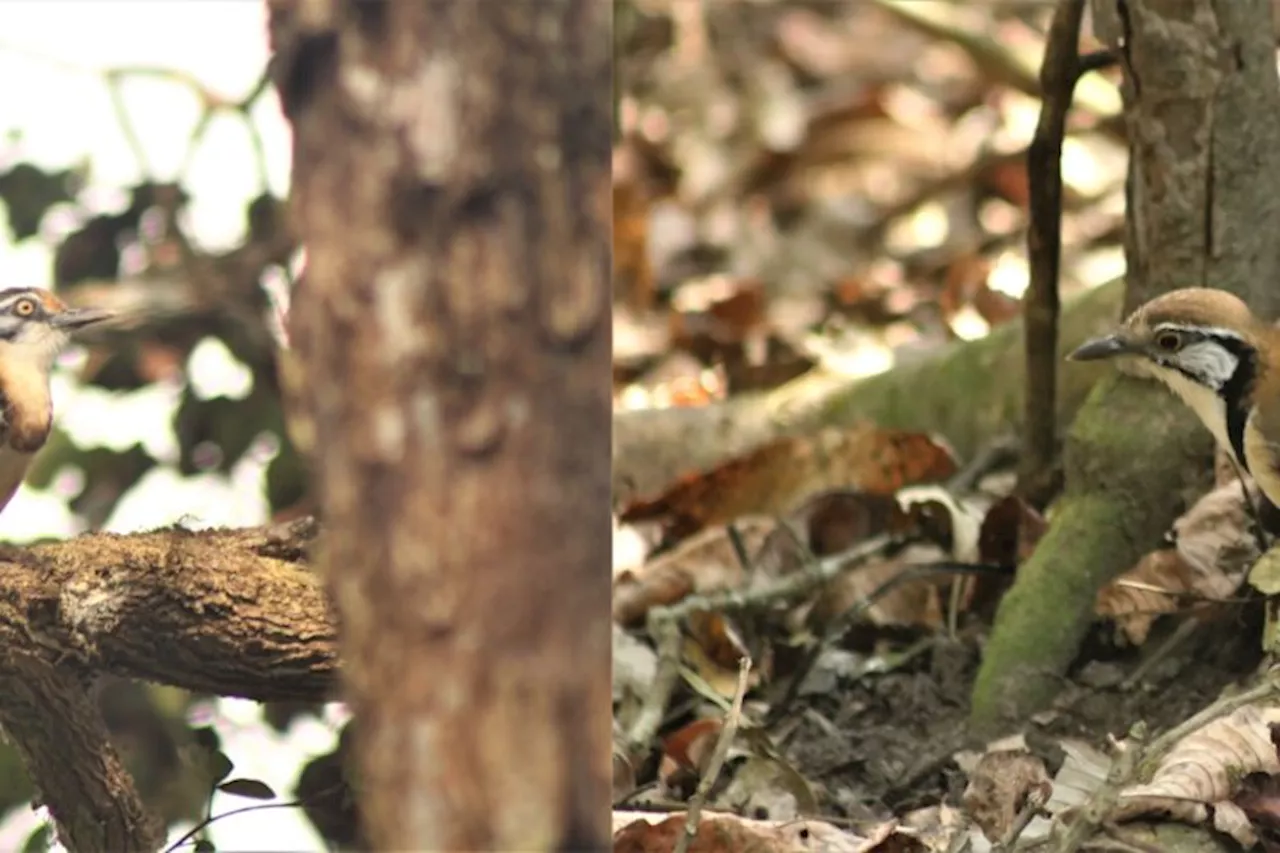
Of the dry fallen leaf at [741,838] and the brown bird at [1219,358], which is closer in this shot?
the dry fallen leaf at [741,838]

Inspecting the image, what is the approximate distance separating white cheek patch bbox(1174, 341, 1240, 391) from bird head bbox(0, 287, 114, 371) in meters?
2.20

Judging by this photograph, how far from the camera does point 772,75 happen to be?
9.95 metres

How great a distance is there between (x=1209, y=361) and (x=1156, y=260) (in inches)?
13.7

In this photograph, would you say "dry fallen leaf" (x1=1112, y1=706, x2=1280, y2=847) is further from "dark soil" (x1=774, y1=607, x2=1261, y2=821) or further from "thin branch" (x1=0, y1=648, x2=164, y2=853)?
"thin branch" (x1=0, y1=648, x2=164, y2=853)

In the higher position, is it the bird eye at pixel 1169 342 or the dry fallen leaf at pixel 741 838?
the bird eye at pixel 1169 342

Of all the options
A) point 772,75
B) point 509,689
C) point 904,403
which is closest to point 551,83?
point 509,689

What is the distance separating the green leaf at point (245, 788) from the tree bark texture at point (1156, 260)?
2.05 meters

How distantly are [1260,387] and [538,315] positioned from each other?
240cm

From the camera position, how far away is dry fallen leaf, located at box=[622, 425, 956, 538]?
4.89 m

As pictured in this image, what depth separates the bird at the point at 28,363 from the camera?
220 cm

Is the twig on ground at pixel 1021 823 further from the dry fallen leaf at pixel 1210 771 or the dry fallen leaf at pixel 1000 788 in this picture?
the dry fallen leaf at pixel 1000 788

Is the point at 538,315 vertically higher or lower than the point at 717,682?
higher

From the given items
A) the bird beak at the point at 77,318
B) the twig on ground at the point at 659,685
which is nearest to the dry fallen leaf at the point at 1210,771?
the twig on ground at the point at 659,685

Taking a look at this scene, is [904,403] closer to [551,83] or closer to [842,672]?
[842,672]
